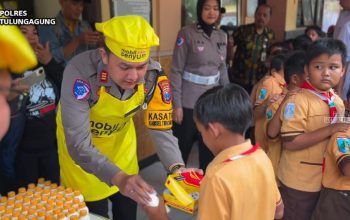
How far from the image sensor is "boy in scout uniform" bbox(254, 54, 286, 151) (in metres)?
2.35

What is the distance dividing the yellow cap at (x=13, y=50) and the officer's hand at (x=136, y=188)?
722 mm

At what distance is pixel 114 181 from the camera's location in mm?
1354

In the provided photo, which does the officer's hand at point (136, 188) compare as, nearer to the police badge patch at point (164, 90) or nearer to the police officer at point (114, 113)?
the police officer at point (114, 113)

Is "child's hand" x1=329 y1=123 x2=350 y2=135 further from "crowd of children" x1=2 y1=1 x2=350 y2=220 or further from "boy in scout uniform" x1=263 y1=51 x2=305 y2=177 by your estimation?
"boy in scout uniform" x1=263 y1=51 x2=305 y2=177

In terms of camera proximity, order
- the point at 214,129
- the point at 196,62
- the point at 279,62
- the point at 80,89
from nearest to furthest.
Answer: the point at 214,129, the point at 80,89, the point at 279,62, the point at 196,62

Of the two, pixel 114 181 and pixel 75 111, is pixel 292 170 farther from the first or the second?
pixel 75 111

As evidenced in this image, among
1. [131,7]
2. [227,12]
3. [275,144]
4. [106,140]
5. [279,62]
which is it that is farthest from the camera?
[227,12]

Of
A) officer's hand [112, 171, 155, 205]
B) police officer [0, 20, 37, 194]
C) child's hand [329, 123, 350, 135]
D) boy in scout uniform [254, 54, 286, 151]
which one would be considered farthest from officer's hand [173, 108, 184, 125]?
police officer [0, 20, 37, 194]

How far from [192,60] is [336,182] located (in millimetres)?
1430

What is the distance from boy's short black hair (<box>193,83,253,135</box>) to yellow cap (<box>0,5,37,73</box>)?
71 cm

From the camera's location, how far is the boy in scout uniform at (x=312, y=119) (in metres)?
1.81

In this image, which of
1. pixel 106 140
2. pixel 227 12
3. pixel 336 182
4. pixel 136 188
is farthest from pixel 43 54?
pixel 227 12

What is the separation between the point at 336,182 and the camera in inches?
71.3

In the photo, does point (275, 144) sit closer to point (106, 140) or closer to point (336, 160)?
point (336, 160)
